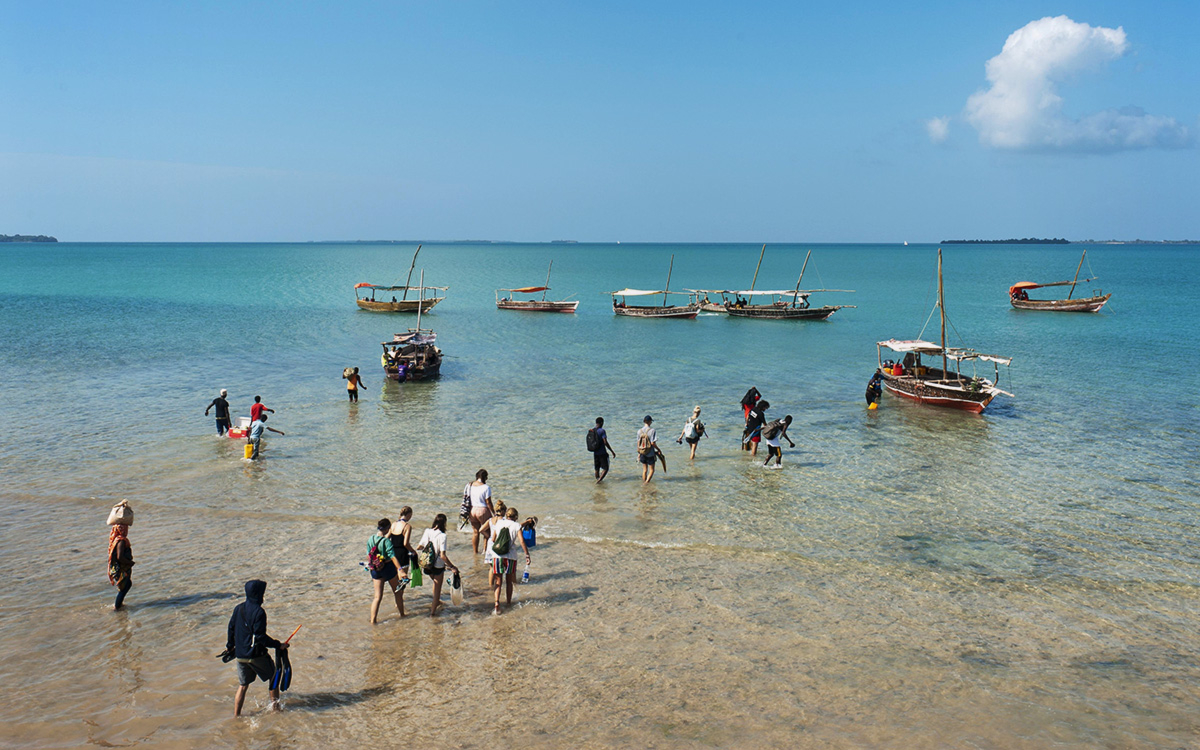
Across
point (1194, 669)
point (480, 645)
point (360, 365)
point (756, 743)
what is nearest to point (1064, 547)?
point (1194, 669)

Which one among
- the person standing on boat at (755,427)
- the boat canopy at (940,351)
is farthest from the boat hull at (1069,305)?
the person standing on boat at (755,427)

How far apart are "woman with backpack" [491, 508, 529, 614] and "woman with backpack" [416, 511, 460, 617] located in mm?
669

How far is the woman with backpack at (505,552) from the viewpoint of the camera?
1063 cm

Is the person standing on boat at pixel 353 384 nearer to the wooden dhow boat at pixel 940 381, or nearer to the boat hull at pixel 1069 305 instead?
the wooden dhow boat at pixel 940 381

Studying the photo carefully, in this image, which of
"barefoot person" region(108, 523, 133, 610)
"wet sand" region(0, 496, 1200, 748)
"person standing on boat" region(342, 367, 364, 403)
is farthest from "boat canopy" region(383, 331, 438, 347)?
"barefoot person" region(108, 523, 133, 610)

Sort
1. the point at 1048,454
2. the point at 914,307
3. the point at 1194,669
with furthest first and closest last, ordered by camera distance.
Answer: the point at 914,307, the point at 1048,454, the point at 1194,669

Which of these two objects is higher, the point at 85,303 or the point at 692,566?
the point at 85,303

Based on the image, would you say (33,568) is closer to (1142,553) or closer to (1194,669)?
(1194,669)

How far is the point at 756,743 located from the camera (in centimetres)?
809

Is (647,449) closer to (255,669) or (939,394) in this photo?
(255,669)

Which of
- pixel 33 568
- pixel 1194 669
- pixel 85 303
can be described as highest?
pixel 85 303

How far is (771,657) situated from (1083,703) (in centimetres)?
375

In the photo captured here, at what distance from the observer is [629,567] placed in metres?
13.0

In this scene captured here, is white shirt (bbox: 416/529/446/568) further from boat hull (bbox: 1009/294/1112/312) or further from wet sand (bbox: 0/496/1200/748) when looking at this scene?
boat hull (bbox: 1009/294/1112/312)
